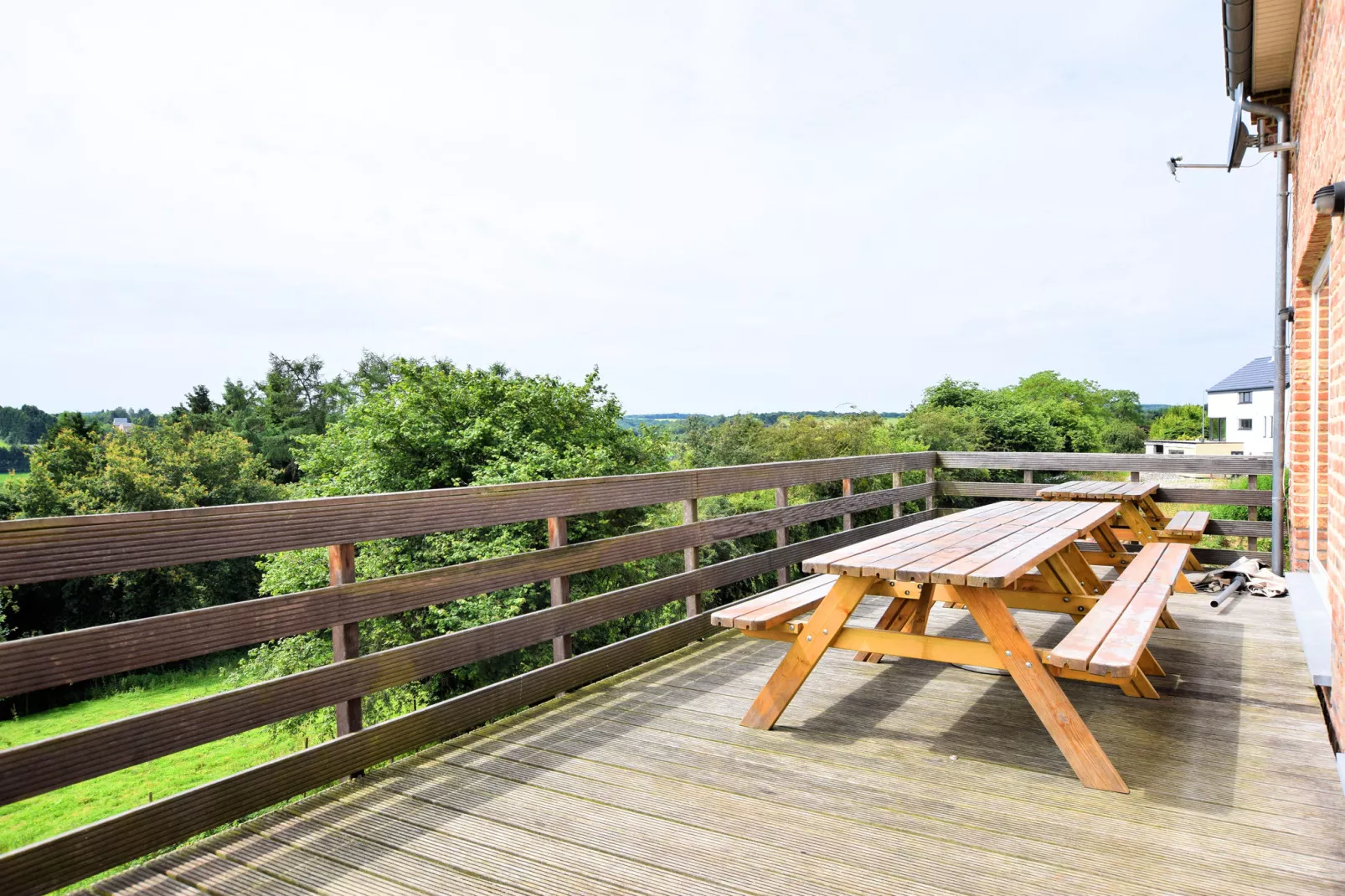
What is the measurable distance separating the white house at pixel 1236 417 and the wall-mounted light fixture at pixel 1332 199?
46.2 meters

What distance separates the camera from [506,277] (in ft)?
187

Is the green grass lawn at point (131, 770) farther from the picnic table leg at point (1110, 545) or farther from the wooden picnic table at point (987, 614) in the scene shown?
the wooden picnic table at point (987, 614)

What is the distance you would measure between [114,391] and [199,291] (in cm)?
1500

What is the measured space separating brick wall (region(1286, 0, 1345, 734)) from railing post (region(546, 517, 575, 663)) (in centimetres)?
271

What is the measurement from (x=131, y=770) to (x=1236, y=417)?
60.9 metres

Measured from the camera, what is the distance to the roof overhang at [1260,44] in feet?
13.6

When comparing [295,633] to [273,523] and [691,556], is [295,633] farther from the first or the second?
[691,556]

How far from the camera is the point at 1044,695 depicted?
251 centimetres

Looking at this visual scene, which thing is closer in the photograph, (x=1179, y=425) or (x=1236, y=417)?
(x=1236, y=417)

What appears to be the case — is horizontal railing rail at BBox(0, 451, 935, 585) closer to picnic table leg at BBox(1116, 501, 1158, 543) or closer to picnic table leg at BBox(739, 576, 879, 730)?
picnic table leg at BBox(739, 576, 879, 730)

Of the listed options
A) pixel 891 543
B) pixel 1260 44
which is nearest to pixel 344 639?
pixel 891 543

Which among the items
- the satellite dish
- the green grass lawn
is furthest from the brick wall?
the green grass lawn

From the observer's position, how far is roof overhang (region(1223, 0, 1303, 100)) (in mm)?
4137

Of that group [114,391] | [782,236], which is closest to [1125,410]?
[782,236]
